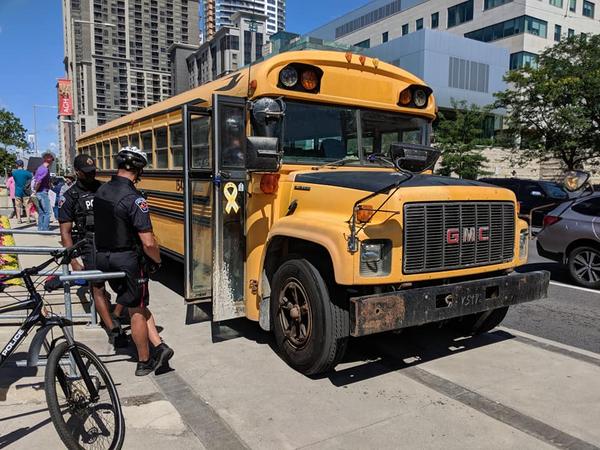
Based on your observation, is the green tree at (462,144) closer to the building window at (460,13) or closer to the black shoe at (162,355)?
the black shoe at (162,355)

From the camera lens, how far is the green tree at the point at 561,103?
70.9ft

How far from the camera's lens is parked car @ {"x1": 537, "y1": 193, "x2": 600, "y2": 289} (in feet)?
24.1

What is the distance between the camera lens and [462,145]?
2541 cm

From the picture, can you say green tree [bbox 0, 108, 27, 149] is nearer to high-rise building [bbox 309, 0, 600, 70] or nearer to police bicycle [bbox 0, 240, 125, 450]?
high-rise building [bbox 309, 0, 600, 70]

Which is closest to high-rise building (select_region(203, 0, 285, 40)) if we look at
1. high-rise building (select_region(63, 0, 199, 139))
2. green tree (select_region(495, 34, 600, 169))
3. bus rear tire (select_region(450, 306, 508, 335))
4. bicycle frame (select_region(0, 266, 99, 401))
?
high-rise building (select_region(63, 0, 199, 139))

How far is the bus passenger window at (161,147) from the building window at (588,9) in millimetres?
60063

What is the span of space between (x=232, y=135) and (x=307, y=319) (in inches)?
67.8

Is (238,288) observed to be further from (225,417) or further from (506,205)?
(506,205)

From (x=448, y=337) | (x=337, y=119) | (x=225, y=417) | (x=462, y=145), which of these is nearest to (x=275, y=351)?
(x=225, y=417)

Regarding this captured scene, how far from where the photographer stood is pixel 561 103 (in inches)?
876

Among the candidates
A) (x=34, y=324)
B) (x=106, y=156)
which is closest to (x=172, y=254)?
(x=34, y=324)

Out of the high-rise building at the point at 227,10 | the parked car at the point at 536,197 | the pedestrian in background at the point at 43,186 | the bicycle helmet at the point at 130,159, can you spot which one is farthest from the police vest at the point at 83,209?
the high-rise building at the point at 227,10

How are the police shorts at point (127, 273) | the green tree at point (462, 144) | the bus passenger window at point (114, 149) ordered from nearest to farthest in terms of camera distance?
the police shorts at point (127, 273)
the bus passenger window at point (114, 149)
the green tree at point (462, 144)

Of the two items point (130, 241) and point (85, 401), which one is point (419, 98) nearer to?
point (130, 241)
